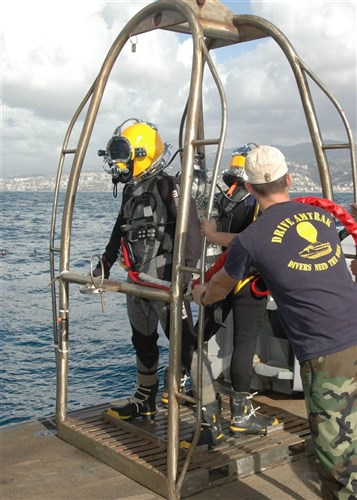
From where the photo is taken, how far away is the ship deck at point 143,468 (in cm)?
461

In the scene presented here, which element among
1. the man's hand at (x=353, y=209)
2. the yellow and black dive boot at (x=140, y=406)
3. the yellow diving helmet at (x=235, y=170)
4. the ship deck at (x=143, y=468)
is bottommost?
the ship deck at (x=143, y=468)

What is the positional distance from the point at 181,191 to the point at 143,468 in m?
1.82

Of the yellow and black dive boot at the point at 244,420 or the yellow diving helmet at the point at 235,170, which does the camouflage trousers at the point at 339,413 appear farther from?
the yellow diving helmet at the point at 235,170

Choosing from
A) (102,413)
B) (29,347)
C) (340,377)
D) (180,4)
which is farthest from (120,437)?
(29,347)

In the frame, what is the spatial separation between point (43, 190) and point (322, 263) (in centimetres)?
19780

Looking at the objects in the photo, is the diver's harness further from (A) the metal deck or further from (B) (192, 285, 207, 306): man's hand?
(A) the metal deck

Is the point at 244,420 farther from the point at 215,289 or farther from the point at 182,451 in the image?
the point at 215,289

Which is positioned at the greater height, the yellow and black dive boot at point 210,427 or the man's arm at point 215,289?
the man's arm at point 215,289

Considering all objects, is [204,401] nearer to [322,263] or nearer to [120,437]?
[120,437]

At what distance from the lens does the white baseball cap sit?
11.7 feet

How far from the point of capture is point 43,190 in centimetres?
19700

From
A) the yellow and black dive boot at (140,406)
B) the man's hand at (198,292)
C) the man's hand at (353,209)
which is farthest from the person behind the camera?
the yellow and black dive boot at (140,406)

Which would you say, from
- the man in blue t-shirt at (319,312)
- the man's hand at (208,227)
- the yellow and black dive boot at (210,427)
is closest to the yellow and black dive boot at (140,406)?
the yellow and black dive boot at (210,427)

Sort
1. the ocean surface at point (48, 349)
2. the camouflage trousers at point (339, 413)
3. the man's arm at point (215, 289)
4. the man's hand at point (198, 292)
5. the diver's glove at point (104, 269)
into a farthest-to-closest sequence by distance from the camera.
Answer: the ocean surface at point (48, 349), the diver's glove at point (104, 269), the man's hand at point (198, 292), the man's arm at point (215, 289), the camouflage trousers at point (339, 413)
